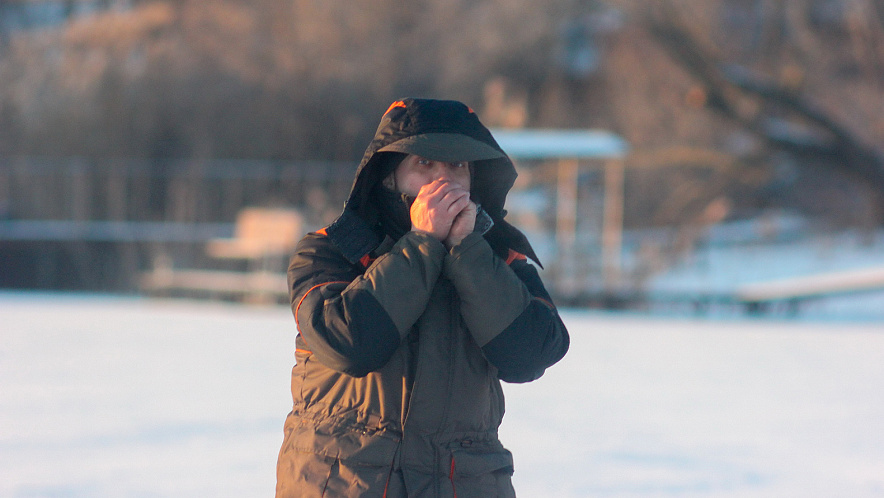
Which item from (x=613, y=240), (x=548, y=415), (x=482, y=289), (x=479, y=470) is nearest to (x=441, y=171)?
(x=482, y=289)

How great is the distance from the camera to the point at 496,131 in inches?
530

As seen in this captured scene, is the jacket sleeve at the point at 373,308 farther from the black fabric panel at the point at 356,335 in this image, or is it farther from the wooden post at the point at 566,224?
the wooden post at the point at 566,224

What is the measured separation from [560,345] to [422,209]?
355 millimetres

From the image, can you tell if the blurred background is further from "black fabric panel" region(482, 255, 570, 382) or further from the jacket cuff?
the jacket cuff

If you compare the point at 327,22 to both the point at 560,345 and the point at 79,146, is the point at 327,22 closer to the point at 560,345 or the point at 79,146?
the point at 79,146

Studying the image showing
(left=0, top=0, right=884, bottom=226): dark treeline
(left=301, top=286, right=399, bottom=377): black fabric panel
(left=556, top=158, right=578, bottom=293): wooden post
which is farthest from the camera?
(left=0, top=0, right=884, bottom=226): dark treeline

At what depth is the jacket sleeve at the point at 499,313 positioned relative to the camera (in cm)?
158

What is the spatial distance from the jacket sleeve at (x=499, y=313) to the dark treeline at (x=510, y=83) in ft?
44.6

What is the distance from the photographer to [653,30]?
15.1 metres

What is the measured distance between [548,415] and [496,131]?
29.9 feet

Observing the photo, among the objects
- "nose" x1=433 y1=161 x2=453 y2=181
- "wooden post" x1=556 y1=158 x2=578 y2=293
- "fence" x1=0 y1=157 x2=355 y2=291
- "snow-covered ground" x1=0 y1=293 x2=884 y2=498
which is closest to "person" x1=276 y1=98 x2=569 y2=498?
"nose" x1=433 y1=161 x2=453 y2=181

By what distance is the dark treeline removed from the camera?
52.1 ft

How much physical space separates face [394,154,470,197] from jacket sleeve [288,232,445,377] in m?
0.14

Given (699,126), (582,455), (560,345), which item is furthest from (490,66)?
(560,345)
